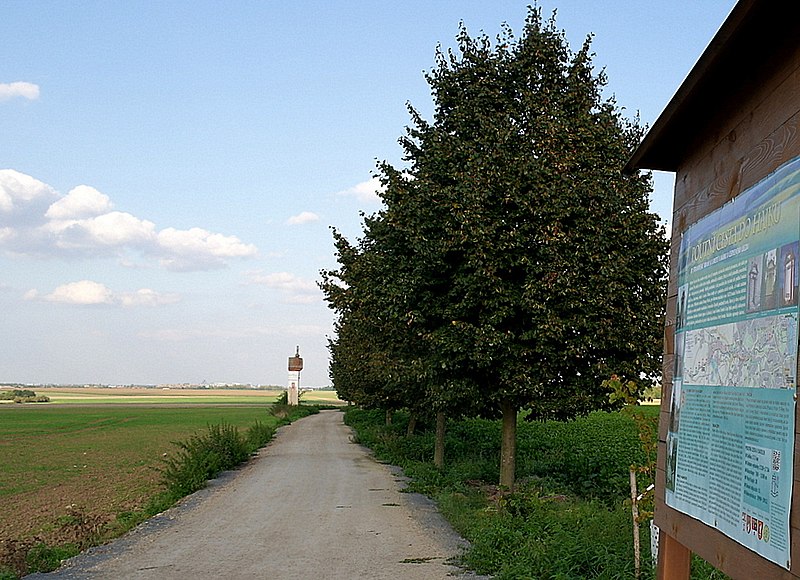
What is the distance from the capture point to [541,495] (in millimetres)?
15766

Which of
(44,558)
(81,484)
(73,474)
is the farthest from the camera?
(73,474)

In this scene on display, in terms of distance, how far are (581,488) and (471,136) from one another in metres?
8.70

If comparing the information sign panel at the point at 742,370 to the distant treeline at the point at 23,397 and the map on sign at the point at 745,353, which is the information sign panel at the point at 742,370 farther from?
the distant treeline at the point at 23,397

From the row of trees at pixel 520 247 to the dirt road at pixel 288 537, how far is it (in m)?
2.93

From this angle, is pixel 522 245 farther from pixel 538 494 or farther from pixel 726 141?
pixel 726 141

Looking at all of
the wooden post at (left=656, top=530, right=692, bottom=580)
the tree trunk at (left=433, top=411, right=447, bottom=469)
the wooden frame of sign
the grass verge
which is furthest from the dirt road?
the wooden frame of sign

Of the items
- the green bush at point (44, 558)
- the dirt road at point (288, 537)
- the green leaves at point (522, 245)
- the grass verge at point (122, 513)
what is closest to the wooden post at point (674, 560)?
the dirt road at point (288, 537)

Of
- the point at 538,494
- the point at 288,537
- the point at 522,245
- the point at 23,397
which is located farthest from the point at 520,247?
the point at 23,397

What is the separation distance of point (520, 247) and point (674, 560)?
9.62 metres

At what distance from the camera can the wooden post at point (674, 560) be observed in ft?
17.7

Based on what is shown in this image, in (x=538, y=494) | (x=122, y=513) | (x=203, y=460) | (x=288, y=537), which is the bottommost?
(x=122, y=513)

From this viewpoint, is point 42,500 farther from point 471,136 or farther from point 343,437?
point 343,437

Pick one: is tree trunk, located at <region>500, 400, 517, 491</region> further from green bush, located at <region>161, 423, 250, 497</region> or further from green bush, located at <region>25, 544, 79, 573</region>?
green bush, located at <region>25, 544, 79, 573</region>

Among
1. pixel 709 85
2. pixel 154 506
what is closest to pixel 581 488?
pixel 154 506
